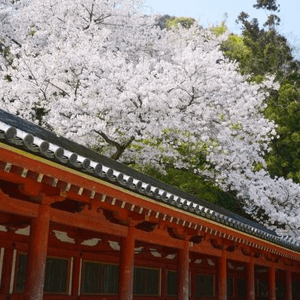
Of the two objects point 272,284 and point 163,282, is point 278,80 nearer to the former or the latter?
point 272,284

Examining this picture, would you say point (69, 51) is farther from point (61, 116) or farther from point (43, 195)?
point (43, 195)

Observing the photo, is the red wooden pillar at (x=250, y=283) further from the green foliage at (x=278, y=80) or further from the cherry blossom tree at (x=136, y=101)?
the green foliage at (x=278, y=80)

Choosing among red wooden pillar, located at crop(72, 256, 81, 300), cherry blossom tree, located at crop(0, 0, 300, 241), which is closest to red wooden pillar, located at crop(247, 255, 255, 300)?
red wooden pillar, located at crop(72, 256, 81, 300)

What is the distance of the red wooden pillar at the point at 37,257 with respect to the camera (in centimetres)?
587

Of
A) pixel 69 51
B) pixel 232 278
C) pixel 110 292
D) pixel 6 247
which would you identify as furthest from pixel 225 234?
pixel 69 51

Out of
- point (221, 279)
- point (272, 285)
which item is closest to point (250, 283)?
point (221, 279)

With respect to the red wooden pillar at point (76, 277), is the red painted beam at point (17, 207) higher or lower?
higher

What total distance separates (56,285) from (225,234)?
3567 millimetres

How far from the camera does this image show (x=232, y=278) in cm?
1688

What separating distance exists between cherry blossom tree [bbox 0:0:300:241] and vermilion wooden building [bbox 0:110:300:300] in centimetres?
599

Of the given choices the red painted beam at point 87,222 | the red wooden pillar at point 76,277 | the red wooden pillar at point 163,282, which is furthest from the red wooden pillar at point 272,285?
the red painted beam at point 87,222

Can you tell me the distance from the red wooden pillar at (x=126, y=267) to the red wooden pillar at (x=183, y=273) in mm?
1758

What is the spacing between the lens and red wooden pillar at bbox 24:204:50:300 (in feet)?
19.2

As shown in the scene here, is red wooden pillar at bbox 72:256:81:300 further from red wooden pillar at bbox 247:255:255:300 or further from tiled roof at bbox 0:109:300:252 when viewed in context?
red wooden pillar at bbox 247:255:255:300
